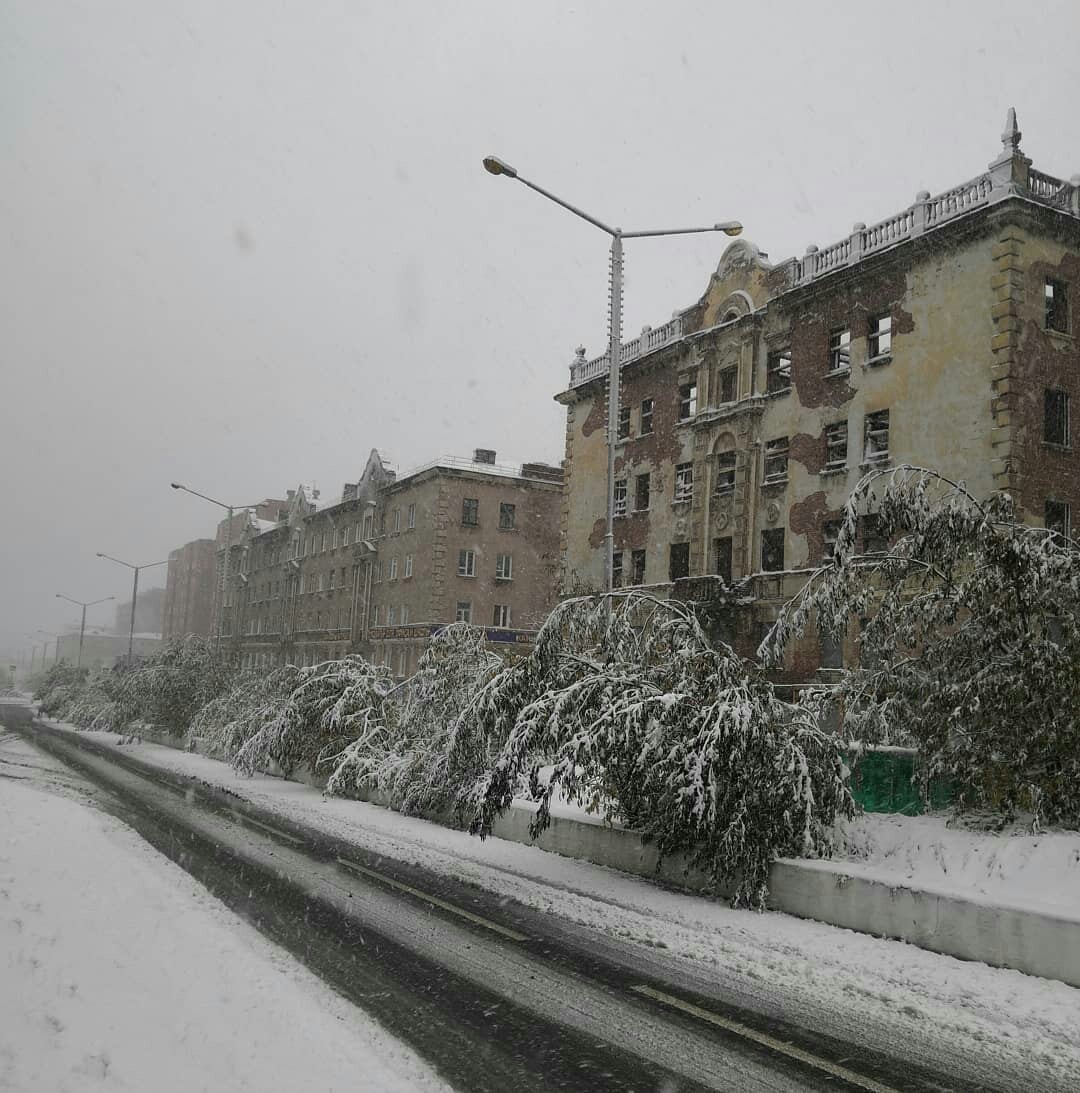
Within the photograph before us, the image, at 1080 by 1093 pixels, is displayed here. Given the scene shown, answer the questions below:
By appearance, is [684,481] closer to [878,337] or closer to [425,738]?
[878,337]

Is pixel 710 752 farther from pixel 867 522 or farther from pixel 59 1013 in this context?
pixel 867 522

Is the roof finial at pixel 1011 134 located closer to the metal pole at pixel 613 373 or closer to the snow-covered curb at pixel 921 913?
the metal pole at pixel 613 373

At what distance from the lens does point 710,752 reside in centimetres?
1098

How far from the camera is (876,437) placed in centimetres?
2920

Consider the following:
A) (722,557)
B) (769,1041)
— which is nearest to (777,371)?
(722,557)

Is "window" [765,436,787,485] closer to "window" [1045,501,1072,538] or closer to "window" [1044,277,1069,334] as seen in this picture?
"window" [1045,501,1072,538]

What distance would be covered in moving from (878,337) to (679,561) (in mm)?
11070

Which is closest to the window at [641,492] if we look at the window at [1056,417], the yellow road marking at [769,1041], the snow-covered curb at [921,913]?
the window at [1056,417]

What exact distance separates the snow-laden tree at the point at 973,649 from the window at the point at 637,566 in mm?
24718

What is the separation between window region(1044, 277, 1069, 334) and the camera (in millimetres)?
26828

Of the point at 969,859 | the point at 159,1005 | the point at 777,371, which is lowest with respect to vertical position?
the point at 159,1005

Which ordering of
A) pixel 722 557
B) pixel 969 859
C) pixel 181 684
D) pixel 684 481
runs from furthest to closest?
pixel 181 684
pixel 684 481
pixel 722 557
pixel 969 859

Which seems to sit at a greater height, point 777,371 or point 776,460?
point 777,371

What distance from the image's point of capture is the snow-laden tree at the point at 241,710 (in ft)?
87.0
